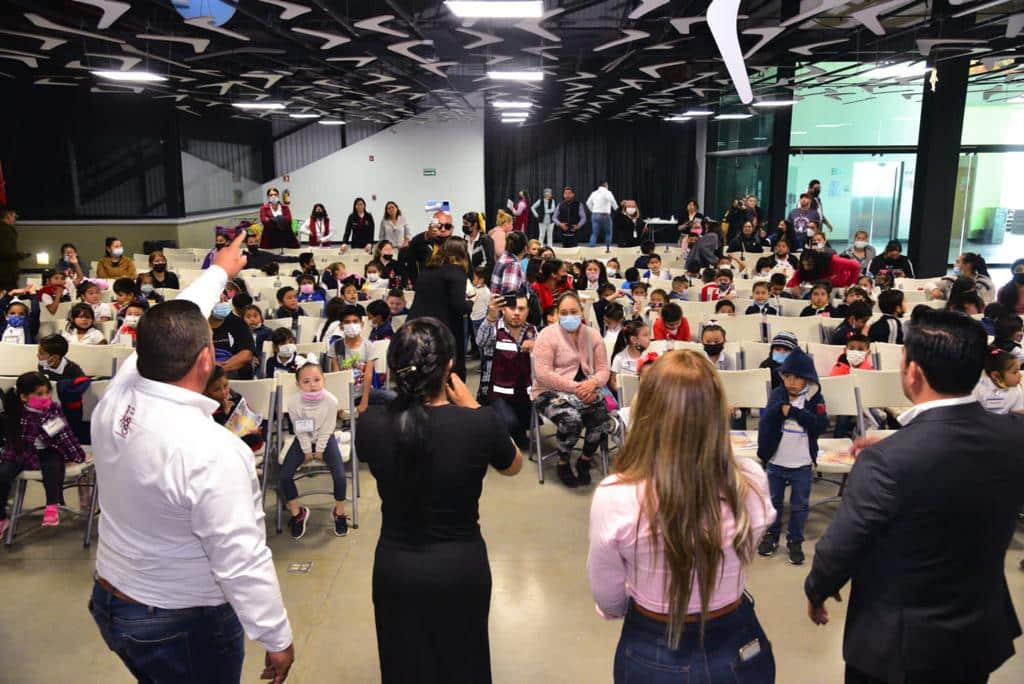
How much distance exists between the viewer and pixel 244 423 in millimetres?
4562

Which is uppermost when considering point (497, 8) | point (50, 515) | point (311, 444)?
point (497, 8)

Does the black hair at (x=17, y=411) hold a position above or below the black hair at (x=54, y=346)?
below

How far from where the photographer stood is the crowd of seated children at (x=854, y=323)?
6.08 metres

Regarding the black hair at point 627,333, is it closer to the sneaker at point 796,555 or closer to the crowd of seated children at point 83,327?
the sneaker at point 796,555

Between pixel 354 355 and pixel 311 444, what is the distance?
1320mm

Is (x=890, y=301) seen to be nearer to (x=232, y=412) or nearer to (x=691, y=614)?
(x=232, y=412)

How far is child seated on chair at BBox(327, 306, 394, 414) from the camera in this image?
5836 millimetres

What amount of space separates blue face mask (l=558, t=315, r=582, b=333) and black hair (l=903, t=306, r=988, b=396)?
11.5 ft

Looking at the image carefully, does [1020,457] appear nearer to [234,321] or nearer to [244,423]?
[244,423]

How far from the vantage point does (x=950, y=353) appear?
2.00 meters

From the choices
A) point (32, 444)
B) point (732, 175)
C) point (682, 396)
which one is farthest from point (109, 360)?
point (732, 175)

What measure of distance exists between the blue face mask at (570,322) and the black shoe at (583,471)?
3.14 feet

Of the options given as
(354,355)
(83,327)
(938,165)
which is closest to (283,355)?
(354,355)

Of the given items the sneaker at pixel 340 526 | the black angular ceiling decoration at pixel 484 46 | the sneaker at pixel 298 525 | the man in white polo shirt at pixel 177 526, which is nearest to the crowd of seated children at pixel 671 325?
the black angular ceiling decoration at pixel 484 46
